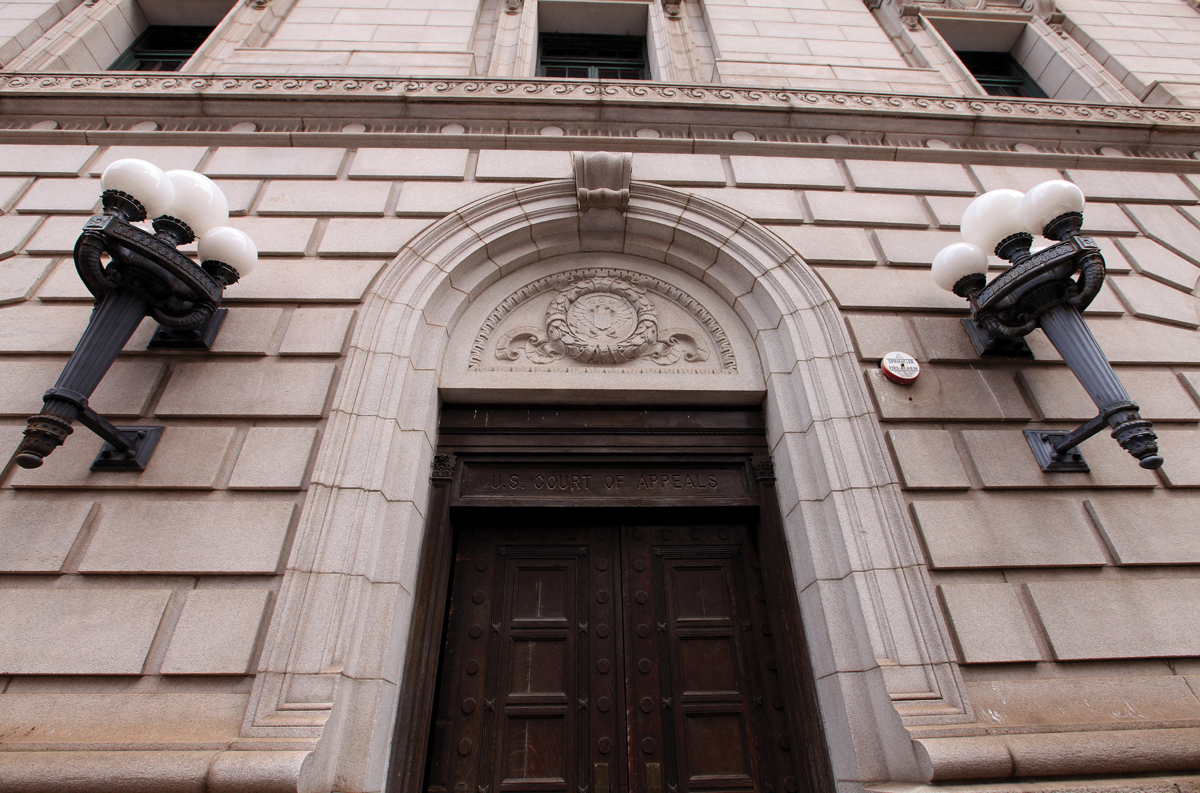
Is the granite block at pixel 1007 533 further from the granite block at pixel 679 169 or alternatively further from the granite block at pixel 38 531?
the granite block at pixel 38 531

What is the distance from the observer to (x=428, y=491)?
5.21 meters

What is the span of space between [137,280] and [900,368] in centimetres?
656

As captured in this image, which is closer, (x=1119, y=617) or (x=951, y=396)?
(x=1119, y=617)

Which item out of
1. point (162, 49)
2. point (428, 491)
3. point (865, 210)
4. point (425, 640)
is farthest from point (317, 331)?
point (162, 49)

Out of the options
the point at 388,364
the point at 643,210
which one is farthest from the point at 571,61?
the point at 388,364

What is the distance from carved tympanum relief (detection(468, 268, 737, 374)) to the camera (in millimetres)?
5812

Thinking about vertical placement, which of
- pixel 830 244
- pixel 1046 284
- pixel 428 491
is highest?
pixel 830 244

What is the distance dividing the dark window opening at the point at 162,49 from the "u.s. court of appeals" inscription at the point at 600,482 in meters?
9.28

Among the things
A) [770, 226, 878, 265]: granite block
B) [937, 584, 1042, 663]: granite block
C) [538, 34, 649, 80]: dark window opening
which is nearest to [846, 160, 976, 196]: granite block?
[770, 226, 878, 265]: granite block

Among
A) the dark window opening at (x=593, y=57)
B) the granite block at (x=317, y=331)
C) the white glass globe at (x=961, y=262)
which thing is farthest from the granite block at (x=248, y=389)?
the dark window opening at (x=593, y=57)

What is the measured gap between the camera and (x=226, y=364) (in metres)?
5.06

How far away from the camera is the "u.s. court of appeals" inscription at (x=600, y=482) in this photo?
5414 mm

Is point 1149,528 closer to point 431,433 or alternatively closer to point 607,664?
point 607,664

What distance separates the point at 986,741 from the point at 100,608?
19.6 ft
